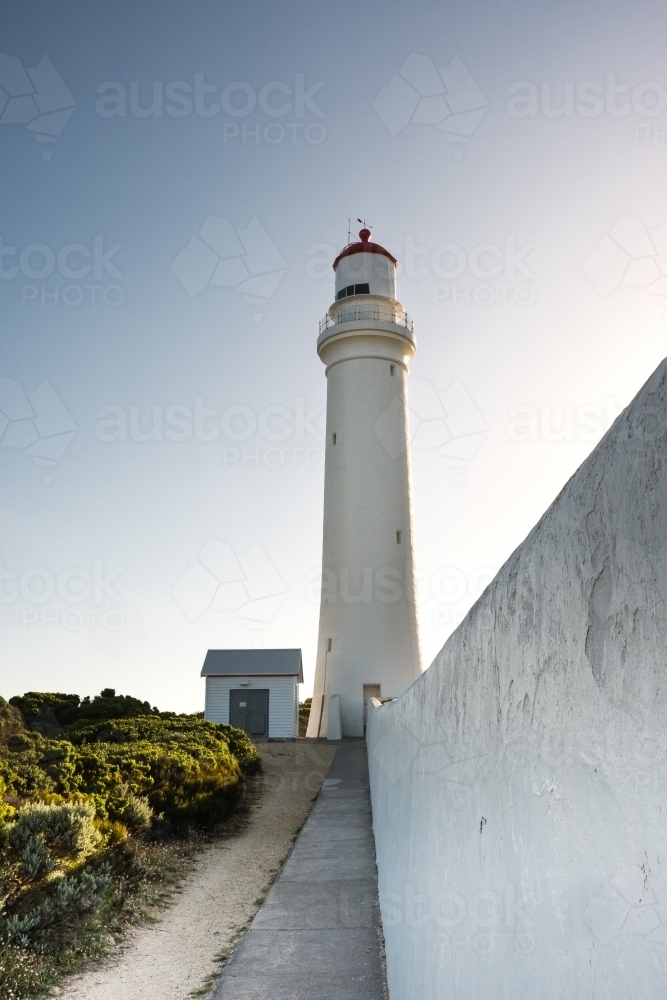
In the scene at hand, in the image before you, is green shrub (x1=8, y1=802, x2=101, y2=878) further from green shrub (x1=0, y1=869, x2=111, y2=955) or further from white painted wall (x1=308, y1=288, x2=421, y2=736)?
white painted wall (x1=308, y1=288, x2=421, y2=736)

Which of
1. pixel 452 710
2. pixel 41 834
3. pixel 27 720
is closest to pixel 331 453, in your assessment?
pixel 27 720

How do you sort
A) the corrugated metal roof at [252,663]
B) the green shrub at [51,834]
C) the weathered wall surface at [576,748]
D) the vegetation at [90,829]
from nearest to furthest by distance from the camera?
the weathered wall surface at [576,748], the vegetation at [90,829], the green shrub at [51,834], the corrugated metal roof at [252,663]

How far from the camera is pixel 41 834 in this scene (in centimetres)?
725

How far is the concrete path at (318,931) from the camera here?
18.5ft

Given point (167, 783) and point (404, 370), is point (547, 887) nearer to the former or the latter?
point (167, 783)

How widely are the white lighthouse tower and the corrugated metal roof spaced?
968 mm

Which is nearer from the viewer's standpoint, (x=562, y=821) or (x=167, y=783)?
(x=562, y=821)

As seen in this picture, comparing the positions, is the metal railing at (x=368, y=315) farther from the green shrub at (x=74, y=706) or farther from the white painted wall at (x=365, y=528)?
the green shrub at (x=74, y=706)

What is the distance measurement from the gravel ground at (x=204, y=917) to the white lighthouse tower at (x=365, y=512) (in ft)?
34.7

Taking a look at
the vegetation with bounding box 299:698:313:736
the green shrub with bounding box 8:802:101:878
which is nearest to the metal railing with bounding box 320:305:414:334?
the vegetation with bounding box 299:698:313:736

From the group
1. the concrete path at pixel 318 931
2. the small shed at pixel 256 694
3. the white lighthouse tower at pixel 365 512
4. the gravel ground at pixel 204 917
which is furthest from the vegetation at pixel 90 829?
the small shed at pixel 256 694

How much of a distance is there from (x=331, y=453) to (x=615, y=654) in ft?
85.6

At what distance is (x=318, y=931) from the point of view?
6918 millimetres


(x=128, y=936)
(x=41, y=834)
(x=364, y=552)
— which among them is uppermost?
(x=364, y=552)
